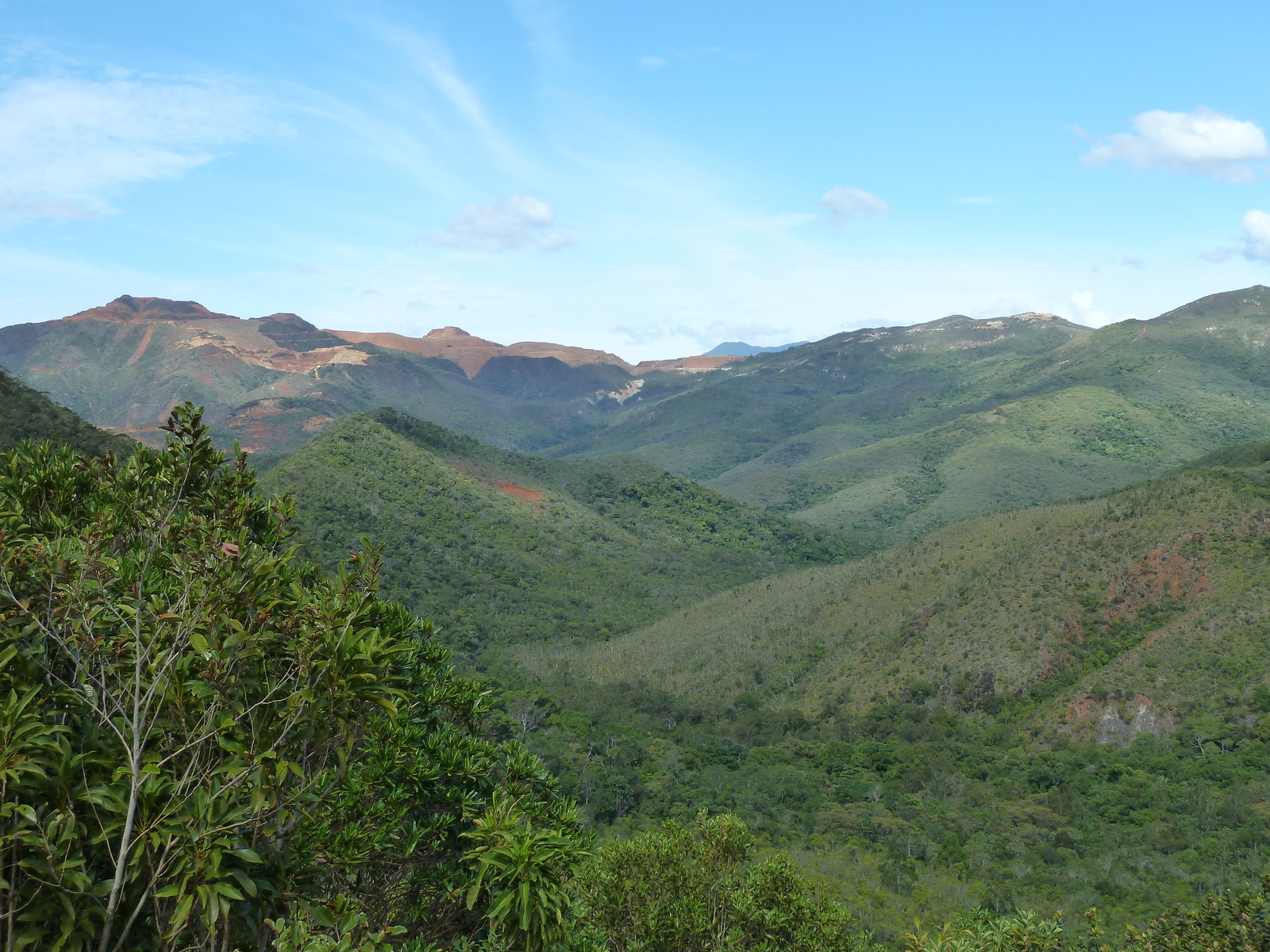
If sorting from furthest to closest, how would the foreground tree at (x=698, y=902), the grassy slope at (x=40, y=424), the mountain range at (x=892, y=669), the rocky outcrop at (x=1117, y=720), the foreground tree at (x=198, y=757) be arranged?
1. the rocky outcrop at (x=1117, y=720)
2. the mountain range at (x=892, y=669)
3. the grassy slope at (x=40, y=424)
4. the foreground tree at (x=698, y=902)
5. the foreground tree at (x=198, y=757)

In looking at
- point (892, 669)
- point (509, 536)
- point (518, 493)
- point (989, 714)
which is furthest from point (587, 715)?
point (518, 493)

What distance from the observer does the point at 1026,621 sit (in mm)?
63344

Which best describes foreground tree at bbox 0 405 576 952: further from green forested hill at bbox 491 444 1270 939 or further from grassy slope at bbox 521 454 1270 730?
grassy slope at bbox 521 454 1270 730

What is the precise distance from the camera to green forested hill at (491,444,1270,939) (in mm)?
40719

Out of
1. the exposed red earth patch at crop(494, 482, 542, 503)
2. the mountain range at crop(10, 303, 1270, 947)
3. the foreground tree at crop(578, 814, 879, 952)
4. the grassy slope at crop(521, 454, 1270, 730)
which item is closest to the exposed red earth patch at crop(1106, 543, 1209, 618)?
the grassy slope at crop(521, 454, 1270, 730)

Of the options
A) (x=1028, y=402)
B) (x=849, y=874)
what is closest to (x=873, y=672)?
(x=849, y=874)

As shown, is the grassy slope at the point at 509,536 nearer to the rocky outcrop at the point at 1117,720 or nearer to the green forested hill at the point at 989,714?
the green forested hill at the point at 989,714

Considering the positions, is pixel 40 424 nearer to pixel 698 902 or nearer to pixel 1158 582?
pixel 698 902

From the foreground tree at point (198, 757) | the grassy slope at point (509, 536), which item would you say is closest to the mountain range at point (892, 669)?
the grassy slope at point (509, 536)

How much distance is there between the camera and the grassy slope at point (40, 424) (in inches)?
1535

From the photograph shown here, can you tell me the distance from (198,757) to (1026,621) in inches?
2657

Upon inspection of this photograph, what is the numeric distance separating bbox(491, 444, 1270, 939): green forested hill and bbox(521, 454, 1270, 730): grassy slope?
209mm

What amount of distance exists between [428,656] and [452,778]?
132 inches

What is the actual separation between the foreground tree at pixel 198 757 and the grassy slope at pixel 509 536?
69.6 m
